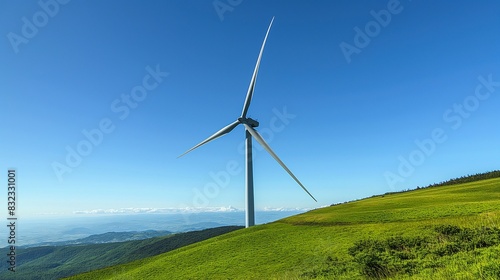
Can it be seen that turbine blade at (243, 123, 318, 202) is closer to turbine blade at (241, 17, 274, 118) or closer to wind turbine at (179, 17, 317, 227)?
wind turbine at (179, 17, 317, 227)

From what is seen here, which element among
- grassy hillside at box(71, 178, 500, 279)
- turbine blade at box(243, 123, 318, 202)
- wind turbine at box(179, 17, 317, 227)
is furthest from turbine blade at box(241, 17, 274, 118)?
grassy hillside at box(71, 178, 500, 279)

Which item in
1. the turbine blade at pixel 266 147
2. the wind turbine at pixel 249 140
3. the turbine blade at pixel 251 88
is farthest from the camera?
the turbine blade at pixel 251 88

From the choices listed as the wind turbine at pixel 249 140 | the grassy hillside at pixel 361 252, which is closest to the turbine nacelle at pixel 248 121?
the wind turbine at pixel 249 140

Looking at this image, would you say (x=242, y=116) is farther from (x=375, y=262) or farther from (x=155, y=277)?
(x=375, y=262)

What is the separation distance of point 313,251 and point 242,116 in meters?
36.4

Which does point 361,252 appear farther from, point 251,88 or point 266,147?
point 251,88

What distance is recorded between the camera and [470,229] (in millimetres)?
22531

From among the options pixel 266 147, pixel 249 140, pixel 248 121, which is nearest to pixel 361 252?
pixel 266 147

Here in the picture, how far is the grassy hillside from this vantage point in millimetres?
16250

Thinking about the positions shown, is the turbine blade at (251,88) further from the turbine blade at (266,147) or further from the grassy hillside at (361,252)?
the grassy hillside at (361,252)

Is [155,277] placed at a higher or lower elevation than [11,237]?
lower

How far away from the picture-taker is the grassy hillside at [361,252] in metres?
16.2

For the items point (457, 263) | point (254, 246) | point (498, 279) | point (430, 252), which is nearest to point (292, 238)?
point (254, 246)

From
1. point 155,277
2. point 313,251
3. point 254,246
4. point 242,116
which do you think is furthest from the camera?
point 242,116
